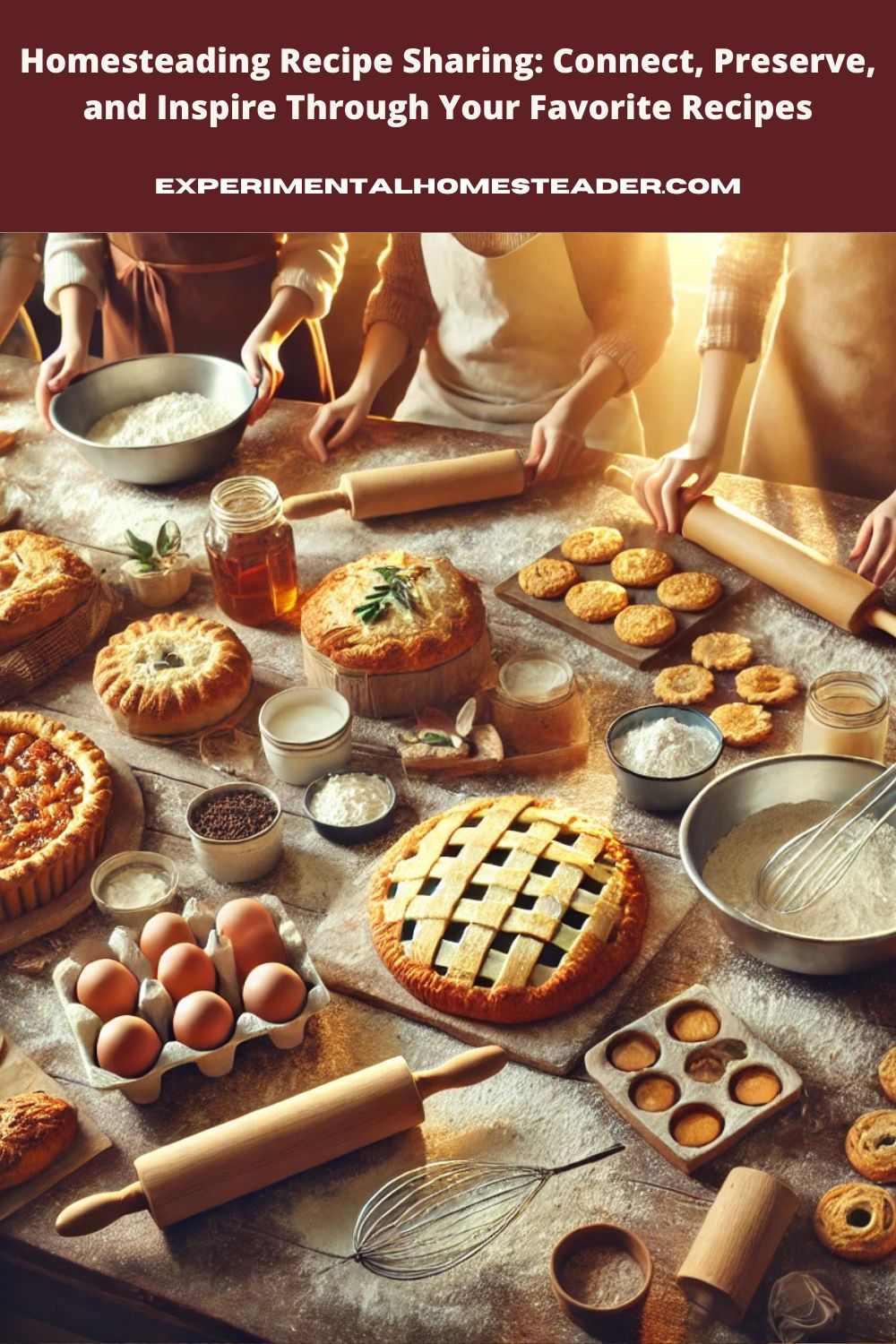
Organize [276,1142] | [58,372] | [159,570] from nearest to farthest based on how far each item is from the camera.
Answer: [276,1142], [159,570], [58,372]

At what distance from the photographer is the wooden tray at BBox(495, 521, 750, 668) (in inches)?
104

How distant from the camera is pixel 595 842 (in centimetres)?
213

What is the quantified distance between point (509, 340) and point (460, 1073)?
234cm

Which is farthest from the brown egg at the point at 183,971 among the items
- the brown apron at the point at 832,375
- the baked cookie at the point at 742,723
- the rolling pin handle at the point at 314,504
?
the brown apron at the point at 832,375

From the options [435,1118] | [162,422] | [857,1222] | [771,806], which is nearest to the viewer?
[857,1222]

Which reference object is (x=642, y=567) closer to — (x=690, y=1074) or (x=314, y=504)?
(x=314, y=504)

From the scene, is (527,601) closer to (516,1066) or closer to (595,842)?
(595,842)

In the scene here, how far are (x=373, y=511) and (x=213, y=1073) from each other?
1.55 metres

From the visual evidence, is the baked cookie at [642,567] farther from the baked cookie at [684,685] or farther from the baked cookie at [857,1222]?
the baked cookie at [857,1222]

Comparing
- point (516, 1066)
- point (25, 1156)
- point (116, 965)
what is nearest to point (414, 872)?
point (516, 1066)

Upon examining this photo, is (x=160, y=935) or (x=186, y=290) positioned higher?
(x=186, y=290)

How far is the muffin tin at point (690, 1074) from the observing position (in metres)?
1.72

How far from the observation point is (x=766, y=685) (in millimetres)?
2531

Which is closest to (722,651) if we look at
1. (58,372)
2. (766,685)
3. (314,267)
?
(766,685)
